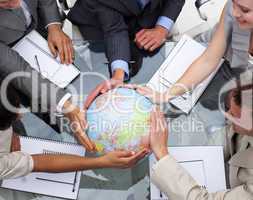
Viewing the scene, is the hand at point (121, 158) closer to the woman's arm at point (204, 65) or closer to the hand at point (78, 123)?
the hand at point (78, 123)

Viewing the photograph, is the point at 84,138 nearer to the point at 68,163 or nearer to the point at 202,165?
the point at 68,163

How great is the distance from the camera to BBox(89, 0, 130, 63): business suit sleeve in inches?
71.2

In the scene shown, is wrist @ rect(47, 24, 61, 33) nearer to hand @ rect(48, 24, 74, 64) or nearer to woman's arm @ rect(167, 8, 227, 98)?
hand @ rect(48, 24, 74, 64)

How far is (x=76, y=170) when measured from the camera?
5.57 feet

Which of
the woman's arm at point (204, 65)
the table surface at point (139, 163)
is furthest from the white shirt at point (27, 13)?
the woman's arm at point (204, 65)

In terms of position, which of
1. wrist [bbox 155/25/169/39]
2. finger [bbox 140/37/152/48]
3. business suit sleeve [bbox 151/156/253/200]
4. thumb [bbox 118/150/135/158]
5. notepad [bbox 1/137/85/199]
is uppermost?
wrist [bbox 155/25/169/39]

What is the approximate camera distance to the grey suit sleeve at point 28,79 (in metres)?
1.74

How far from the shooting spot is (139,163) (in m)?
1.79

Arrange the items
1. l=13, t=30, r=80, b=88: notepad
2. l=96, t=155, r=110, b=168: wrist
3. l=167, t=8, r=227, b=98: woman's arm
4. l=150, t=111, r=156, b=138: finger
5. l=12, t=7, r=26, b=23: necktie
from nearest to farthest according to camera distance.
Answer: l=150, t=111, r=156, b=138: finger → l=96, t=155, r=110, b=168: wrist → l=167, t=8, r=227, b=98: woman's arm → l=12, t=7, r=26, b=23: necktie → l=13, t=30, r=80, b=88: notepad

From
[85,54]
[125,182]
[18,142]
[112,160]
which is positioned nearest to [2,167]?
[18,142]

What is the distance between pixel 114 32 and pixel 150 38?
0.63 ft

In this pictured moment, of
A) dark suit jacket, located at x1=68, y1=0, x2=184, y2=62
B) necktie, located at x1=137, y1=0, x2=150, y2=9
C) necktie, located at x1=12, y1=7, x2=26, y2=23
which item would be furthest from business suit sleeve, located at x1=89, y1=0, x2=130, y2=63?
necktie, located at x1=12, y1=7, x2=26, y2=23

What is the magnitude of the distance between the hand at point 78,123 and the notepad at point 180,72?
366 millimetres

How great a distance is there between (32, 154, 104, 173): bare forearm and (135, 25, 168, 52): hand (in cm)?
62
